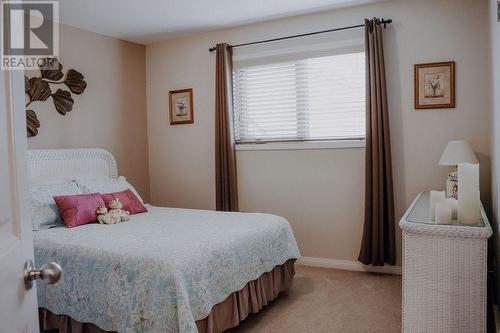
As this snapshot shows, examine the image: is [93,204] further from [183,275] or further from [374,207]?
[374,207]

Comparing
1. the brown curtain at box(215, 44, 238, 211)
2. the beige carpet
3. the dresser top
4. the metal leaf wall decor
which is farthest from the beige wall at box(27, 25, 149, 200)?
the dresser top

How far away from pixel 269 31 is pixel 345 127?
1317mm

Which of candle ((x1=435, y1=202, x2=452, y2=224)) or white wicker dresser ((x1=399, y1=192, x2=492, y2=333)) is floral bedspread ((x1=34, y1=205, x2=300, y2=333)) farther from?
candle ((x1=435, y1=202, x2=452, y2=224))

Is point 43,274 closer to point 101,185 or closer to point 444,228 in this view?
point 444,228

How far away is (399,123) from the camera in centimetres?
371

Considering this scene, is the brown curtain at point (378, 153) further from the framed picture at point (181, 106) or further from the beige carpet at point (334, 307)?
the framed picture at point (181, 106)

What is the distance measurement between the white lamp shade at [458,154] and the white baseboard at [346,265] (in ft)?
3.79

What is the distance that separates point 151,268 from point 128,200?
1653 mm

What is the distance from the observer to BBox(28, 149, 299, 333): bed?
7.00 ft

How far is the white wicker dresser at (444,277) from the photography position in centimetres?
180

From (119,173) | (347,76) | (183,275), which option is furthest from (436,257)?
(119,173)

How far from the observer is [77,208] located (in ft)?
10.6

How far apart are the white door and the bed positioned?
1095mm
